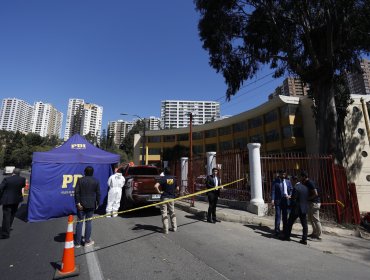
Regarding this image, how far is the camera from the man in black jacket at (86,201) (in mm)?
5920

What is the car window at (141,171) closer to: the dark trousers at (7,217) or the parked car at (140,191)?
the parked car at (140,191)

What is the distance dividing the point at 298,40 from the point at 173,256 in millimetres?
15091

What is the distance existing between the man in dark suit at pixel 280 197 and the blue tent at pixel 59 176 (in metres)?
6.51

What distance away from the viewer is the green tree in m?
13.0

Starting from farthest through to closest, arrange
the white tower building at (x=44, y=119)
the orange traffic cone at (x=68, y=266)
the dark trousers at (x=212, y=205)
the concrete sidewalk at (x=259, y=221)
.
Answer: the white tower building at (x=44, y=119) → the dark trousers at (x=212, y=205) → the concrete sidewalk at (x=259, y=221) → the orange traffic cone at (x=68, y=266)

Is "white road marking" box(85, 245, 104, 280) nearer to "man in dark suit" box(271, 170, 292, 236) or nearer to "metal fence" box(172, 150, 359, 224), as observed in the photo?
"man in dark suit" box(271, 170, 292, 236)

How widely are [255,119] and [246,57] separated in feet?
91.4

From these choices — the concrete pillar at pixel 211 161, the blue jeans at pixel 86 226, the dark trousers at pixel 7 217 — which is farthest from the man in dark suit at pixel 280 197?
the dark trousers at pixel 7 217

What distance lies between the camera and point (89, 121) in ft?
335

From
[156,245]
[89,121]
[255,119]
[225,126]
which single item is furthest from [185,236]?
[89,121]

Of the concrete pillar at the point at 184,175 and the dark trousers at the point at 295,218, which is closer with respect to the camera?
the dark trousers at the point at 295,218

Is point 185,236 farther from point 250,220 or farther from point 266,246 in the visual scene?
point 250,220

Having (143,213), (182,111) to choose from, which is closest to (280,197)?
(143,213)

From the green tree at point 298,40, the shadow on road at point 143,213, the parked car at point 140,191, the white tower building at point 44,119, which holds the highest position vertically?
the white tower building at point 44,119
